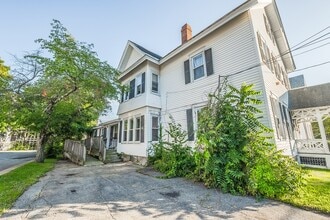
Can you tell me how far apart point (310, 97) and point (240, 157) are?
9954 millimetres

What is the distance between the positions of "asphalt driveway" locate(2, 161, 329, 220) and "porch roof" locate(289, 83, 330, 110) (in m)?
9.68

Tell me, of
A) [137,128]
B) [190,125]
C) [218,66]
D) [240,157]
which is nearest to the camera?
[240,157]

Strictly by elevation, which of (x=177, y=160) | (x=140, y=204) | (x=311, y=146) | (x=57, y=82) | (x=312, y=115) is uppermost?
(x=57, y=82)

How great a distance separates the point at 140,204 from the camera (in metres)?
4.35

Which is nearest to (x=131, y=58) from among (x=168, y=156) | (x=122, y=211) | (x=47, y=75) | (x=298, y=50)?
(x=47, y=75)

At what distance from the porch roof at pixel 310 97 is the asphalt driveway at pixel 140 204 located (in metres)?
9.68

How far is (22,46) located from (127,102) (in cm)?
752

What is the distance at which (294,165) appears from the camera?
493cm

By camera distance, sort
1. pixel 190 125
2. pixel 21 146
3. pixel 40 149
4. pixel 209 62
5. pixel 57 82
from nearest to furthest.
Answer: pixel 209 62 < pixel 190 125 < pixel 57 82 < pixel 40 149 < pixel 21 146

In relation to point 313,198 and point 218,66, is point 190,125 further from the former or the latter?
point 313,198

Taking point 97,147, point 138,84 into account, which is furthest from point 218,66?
point 97,147

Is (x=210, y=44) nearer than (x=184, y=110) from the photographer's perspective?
Yes

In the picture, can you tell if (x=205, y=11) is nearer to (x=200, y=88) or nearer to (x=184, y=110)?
(x=200, y=88)

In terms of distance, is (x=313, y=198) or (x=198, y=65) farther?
(x=198, y=65)
